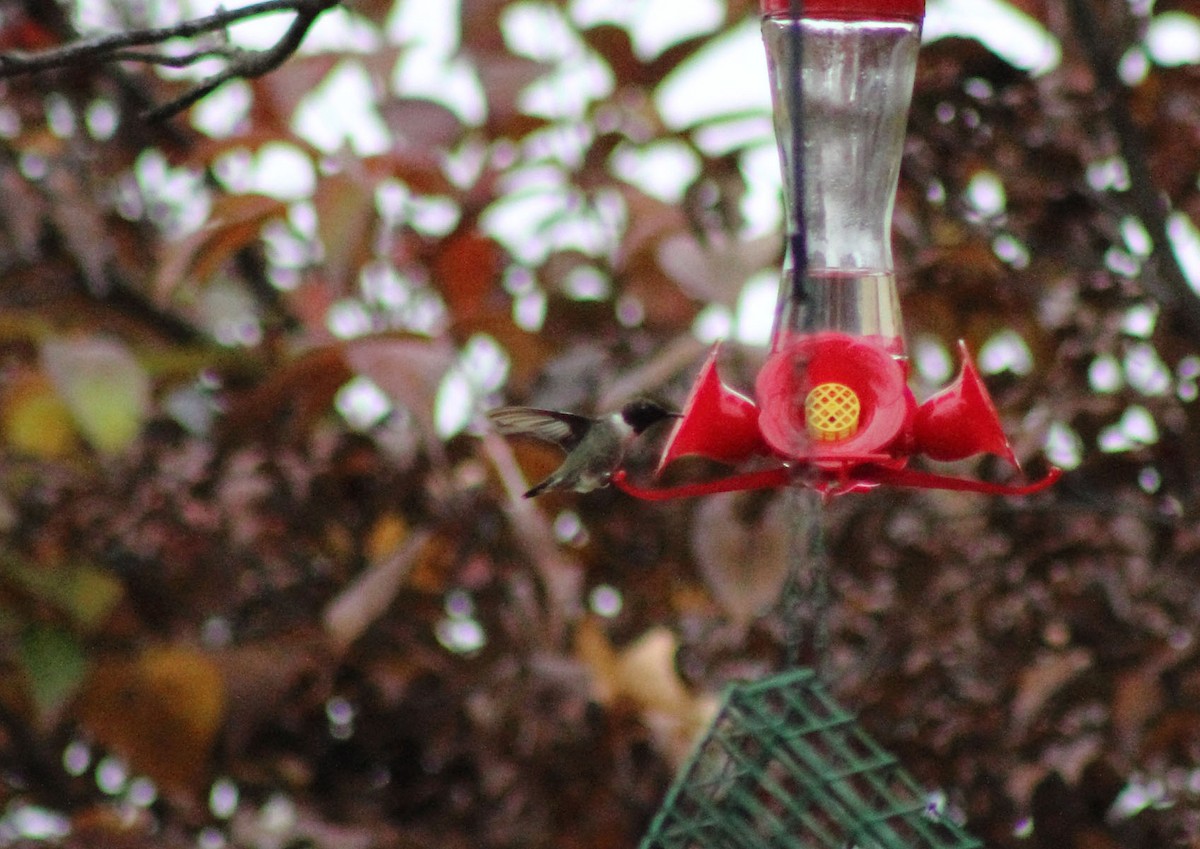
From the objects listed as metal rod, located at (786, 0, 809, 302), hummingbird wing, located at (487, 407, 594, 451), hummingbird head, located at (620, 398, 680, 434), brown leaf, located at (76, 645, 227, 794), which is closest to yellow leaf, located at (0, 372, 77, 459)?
brown leaf, located at (76, 645, 227, 794)

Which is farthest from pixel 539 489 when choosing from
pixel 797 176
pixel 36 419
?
pixel 36 419

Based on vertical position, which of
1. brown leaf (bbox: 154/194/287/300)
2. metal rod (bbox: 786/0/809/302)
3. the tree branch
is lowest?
brown leaf (bbox: 154/194/287/300)

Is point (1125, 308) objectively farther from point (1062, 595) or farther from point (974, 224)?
point (1062, 595)

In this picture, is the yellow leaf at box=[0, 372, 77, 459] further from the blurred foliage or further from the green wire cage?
the green wire cage

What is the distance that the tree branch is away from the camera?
1.58 metres

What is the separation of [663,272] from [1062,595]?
2.87ft

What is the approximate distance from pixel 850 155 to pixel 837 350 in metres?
0.59

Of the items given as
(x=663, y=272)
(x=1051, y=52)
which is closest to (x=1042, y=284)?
(x=1051, y=52)

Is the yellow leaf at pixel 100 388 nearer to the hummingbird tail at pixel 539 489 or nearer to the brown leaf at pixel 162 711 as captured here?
the brown leaf at pixel 162 711

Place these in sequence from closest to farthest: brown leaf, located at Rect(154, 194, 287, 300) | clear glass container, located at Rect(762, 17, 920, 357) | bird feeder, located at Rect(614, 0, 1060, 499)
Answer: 1. bird feeder, located at Rect(614, 0, 1060, 499)
2. clear glass container, located at Rect(762, 17, 920, 357)
3. brown leaf, located at Rect(154, 194, 287, 300)

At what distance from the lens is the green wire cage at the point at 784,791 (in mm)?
1767

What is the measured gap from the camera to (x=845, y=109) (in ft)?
8.29

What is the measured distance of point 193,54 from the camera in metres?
1.71

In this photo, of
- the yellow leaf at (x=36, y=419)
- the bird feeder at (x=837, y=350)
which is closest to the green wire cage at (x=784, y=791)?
the bird feeder at (x=837, y=350)
